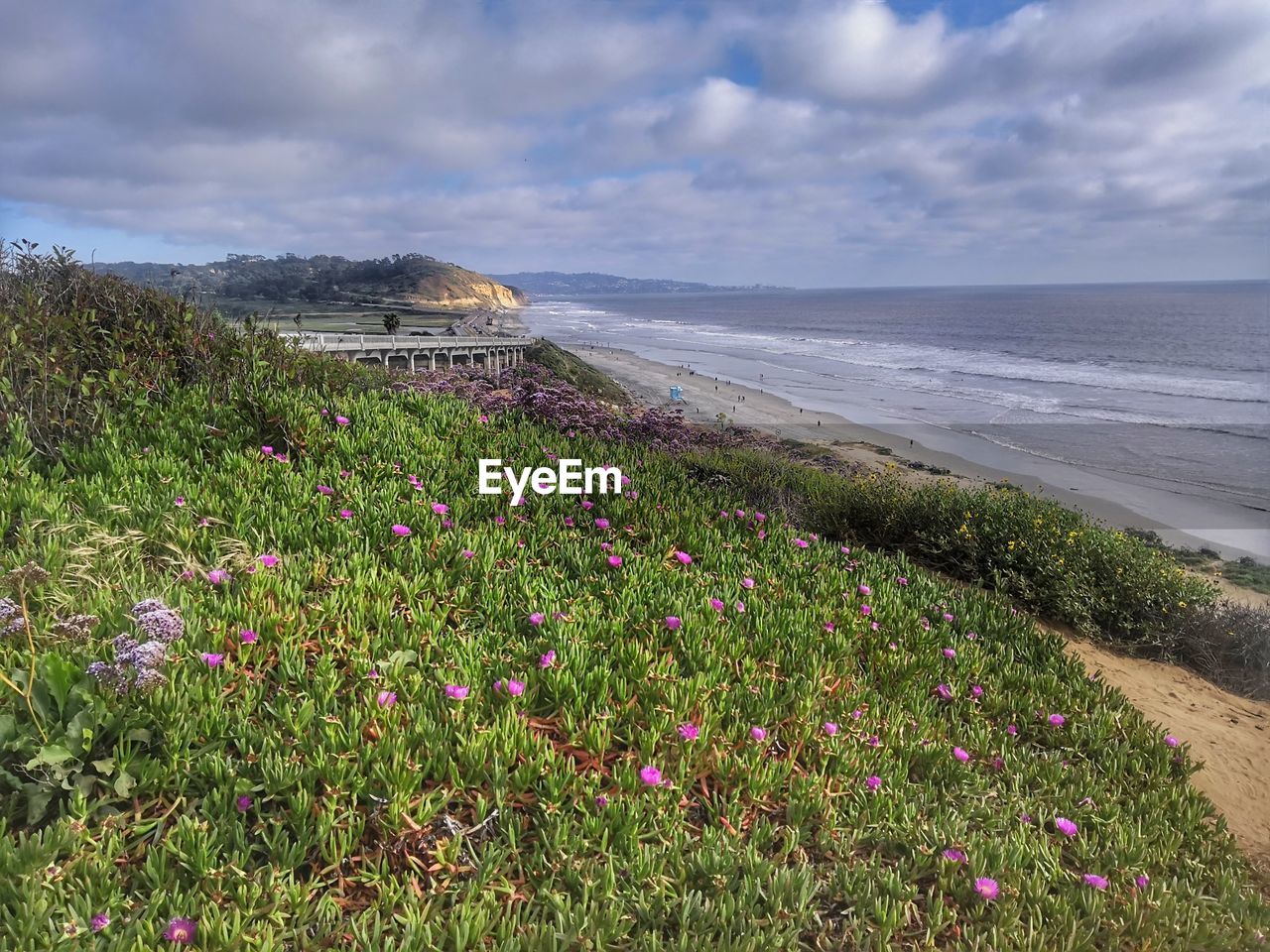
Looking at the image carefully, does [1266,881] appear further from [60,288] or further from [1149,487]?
[1149,487]

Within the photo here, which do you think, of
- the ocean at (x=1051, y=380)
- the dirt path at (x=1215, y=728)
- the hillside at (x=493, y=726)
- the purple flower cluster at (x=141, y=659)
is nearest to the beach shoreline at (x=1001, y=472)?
the ocean at (x=1051, y=380)

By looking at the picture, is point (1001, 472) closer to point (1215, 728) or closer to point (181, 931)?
point (1215, 728)

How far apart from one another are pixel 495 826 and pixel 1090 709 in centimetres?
419

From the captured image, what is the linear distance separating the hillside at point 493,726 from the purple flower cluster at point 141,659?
0.02m

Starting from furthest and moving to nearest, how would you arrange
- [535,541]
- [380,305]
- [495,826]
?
[380,305]
[535,541]
[495,826]

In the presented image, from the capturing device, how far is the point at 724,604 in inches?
178

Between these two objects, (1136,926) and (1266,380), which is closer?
(1136,926)

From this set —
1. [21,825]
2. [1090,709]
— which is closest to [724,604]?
[1090,709]

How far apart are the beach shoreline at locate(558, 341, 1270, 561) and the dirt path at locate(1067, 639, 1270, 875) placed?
5.37m

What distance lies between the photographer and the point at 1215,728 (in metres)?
5.61

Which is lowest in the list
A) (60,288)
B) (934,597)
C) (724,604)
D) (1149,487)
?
(1149,487)

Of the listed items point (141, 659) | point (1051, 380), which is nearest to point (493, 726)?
point (141, 659)

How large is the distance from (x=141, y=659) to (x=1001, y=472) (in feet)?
77.2

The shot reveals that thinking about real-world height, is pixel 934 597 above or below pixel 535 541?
below
